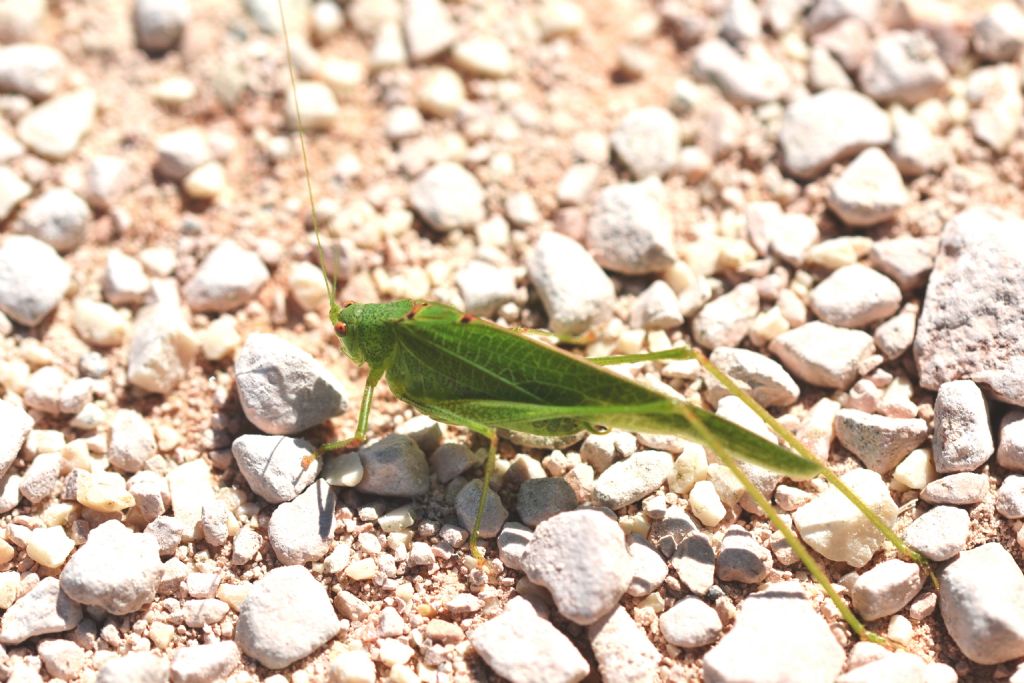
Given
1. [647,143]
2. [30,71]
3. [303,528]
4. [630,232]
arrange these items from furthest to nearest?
[30,71], [647,143], [630,232], [303,528]

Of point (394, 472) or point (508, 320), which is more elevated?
point (508, 320)

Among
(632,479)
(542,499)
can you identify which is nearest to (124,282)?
(542,499)

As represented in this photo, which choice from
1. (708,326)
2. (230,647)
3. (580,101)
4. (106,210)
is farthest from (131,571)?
(580,101)

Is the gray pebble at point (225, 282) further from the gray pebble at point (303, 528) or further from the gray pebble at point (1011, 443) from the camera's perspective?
the gray pebble at point (1011, 443)

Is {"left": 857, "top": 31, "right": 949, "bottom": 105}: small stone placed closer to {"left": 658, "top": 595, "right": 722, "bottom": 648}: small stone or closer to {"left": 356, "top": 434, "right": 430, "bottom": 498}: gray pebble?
{"left": 658, "top": 595, "right": 722, "bottom": 648}: small stone

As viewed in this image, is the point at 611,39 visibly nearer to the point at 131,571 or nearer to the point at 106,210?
the point at 106,210

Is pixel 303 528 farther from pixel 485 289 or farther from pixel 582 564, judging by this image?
pixel 485 289

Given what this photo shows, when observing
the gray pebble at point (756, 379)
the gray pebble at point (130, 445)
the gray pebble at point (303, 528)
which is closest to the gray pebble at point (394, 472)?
the gray pebble at point (303, 528)
